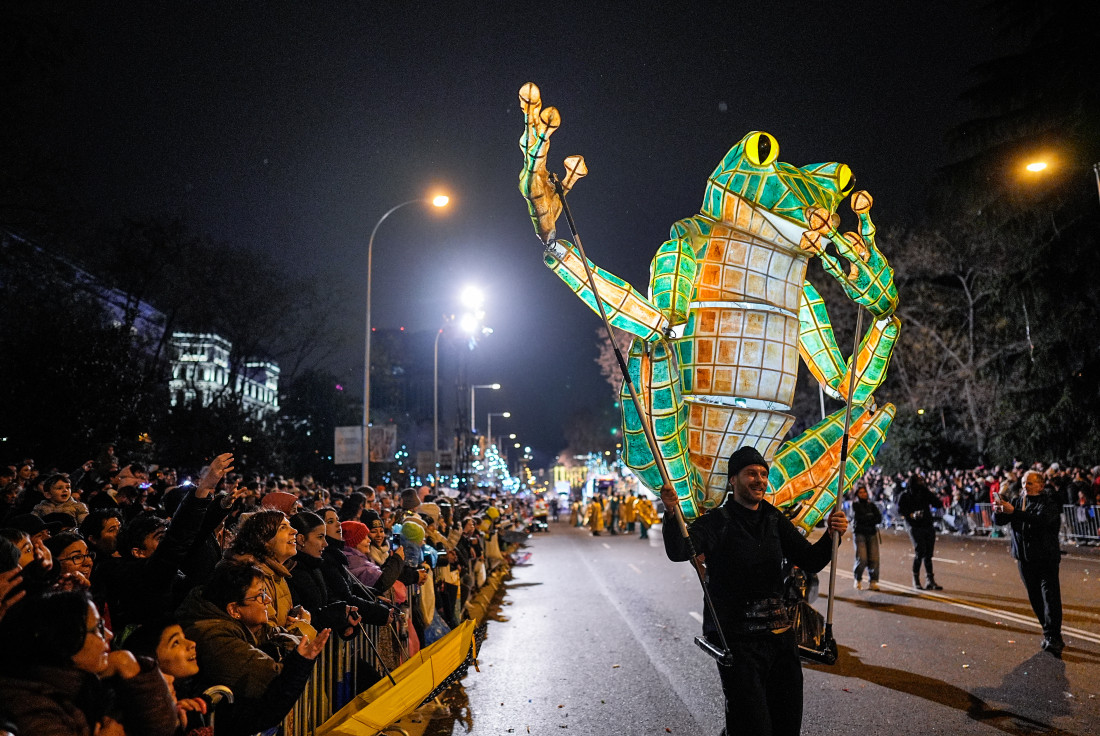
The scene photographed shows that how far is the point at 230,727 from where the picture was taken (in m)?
3.46

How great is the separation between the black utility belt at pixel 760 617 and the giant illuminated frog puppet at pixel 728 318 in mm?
1345

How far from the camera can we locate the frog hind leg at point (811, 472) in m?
5.73

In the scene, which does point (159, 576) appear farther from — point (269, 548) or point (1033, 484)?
point (1033, 484)

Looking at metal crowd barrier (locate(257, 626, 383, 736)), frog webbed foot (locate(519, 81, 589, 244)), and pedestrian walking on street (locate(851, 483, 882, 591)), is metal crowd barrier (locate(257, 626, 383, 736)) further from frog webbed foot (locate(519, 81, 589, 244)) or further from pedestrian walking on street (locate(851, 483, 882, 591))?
pedestrian walking on street (locate(851, 483, 882, 591))

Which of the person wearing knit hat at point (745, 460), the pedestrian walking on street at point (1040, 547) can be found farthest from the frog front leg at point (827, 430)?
the pedestrian walking on street at point (1040, 547)

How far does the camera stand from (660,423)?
5.44 meters

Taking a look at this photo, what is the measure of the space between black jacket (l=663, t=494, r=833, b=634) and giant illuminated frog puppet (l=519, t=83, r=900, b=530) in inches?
45.3

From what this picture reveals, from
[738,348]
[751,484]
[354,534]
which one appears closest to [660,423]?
[738,348]

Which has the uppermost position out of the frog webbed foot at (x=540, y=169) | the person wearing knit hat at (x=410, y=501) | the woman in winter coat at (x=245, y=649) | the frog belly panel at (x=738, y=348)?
the frog webbed foot at (x=540, y=169)

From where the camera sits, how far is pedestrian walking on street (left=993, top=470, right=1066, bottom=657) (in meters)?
7.62

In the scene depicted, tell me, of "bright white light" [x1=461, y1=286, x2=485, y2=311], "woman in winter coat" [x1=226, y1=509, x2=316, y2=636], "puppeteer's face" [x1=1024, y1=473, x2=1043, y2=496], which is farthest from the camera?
"bright white light" [x1=461, y1=286, x2=485, y2=311]

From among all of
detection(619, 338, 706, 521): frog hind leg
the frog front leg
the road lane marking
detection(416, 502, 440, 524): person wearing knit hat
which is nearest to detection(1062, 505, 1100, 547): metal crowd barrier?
the road lane marking

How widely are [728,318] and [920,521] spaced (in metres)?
8.27

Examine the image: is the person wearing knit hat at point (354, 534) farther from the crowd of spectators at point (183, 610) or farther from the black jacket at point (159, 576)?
the black jacket at point (159, 576)
